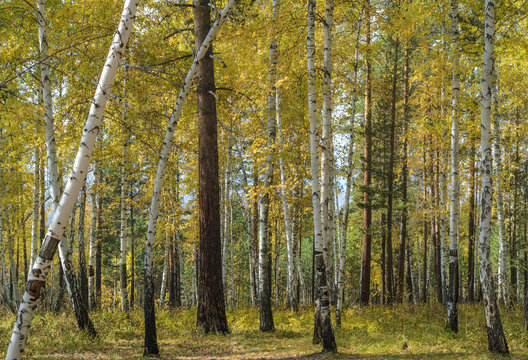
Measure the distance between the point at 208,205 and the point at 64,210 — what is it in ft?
17.3

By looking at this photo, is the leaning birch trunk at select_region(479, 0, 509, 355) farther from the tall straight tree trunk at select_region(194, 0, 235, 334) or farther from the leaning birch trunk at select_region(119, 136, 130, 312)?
the leaning birch trunk at select_region(119, 136, 130, 312)

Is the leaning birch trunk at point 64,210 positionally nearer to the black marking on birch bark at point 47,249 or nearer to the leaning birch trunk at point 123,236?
the black marking on birch bark at point 47,249

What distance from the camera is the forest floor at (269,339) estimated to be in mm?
7008

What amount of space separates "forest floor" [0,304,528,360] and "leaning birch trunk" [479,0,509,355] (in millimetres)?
390

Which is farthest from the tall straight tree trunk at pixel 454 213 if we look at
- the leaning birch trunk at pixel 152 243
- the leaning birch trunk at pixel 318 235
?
the leaning birch trunk at pixel 152 243

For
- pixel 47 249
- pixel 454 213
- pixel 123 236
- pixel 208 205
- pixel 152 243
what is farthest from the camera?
pixel 123 236

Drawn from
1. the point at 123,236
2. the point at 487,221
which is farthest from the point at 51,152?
the point at 487,221

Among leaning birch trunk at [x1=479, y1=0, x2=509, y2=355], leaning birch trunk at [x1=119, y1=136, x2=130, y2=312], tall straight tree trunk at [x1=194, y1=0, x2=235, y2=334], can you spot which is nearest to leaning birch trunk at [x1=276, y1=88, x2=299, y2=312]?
tall straight tree trunk at [x1=194, y1=0, x2=235, y2=334]

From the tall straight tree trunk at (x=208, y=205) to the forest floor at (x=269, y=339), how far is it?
49 centimetres

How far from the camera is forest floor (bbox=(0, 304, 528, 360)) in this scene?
7.01 metres

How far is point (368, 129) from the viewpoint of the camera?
14.8 metres

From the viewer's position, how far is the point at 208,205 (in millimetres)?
9188

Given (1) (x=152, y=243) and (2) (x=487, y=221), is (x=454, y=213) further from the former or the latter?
(1) (x=152, y=243)

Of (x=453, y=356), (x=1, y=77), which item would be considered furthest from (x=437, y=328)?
Result: (x=1, y=77)
